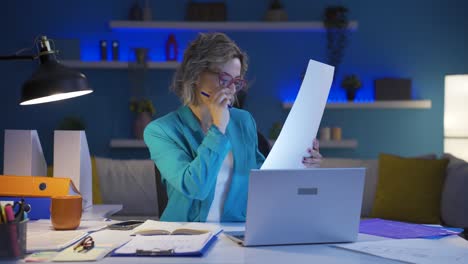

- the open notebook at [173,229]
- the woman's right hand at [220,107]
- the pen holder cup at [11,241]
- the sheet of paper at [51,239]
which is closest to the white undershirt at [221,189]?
the woman's right hand at [220,107]

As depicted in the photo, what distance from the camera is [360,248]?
57.1 inches

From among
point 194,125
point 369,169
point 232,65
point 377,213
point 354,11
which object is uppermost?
point 354,11

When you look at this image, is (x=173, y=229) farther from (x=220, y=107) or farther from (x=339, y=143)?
(x=339, y=143)

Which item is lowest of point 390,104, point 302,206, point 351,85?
point 302,206

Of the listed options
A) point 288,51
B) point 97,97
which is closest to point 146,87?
point 97,97

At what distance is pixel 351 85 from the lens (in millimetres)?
5348

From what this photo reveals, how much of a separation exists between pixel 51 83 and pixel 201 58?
0.70 m

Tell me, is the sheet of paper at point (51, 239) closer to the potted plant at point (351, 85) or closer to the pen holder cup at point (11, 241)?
the pen holder cup at point (11, 241)

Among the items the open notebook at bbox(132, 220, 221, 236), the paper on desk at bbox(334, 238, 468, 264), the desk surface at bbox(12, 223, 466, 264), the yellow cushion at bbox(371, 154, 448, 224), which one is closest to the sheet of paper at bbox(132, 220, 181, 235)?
the open notebook at bbox(132, 220, 221, 236)

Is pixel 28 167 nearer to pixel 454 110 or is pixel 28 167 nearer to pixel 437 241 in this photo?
pixel 437 241

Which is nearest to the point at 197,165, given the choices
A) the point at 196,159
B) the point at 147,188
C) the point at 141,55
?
the point at 196,159

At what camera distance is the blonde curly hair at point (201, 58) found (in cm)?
221

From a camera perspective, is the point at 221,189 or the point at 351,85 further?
the point at 351,85

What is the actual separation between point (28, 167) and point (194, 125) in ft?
1.91
